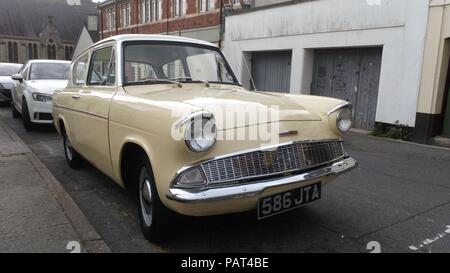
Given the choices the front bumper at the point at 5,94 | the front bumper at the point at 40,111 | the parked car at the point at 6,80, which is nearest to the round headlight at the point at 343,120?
the front bumper at the point at 40,111

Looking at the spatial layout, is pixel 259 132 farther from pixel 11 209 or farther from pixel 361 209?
pixel 11 209

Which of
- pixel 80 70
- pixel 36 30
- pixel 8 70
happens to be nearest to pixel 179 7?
pixel 8 70

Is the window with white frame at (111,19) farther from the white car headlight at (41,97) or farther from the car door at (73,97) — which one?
the car door at (73,97)

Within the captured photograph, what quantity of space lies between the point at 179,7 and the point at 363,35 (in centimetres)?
1464

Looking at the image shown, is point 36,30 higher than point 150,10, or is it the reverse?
point 36,30

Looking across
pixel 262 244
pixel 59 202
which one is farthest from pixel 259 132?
pixel 59 202

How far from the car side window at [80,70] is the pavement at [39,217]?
1.31 metres

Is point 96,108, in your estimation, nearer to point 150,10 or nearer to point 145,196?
point 145,196

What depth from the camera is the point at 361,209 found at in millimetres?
4098

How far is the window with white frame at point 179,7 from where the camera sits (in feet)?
72.3

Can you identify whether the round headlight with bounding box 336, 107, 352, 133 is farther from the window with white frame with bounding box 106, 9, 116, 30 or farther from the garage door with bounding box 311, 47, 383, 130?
the window with white frame with bounding box 106, 9, 116, 30

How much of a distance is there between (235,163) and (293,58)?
10582mm

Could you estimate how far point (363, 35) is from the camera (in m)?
10.4

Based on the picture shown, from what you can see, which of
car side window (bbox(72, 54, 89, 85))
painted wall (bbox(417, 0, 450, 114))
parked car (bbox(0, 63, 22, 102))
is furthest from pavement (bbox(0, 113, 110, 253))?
parked car (bbox(0, 63, 22, 102))
